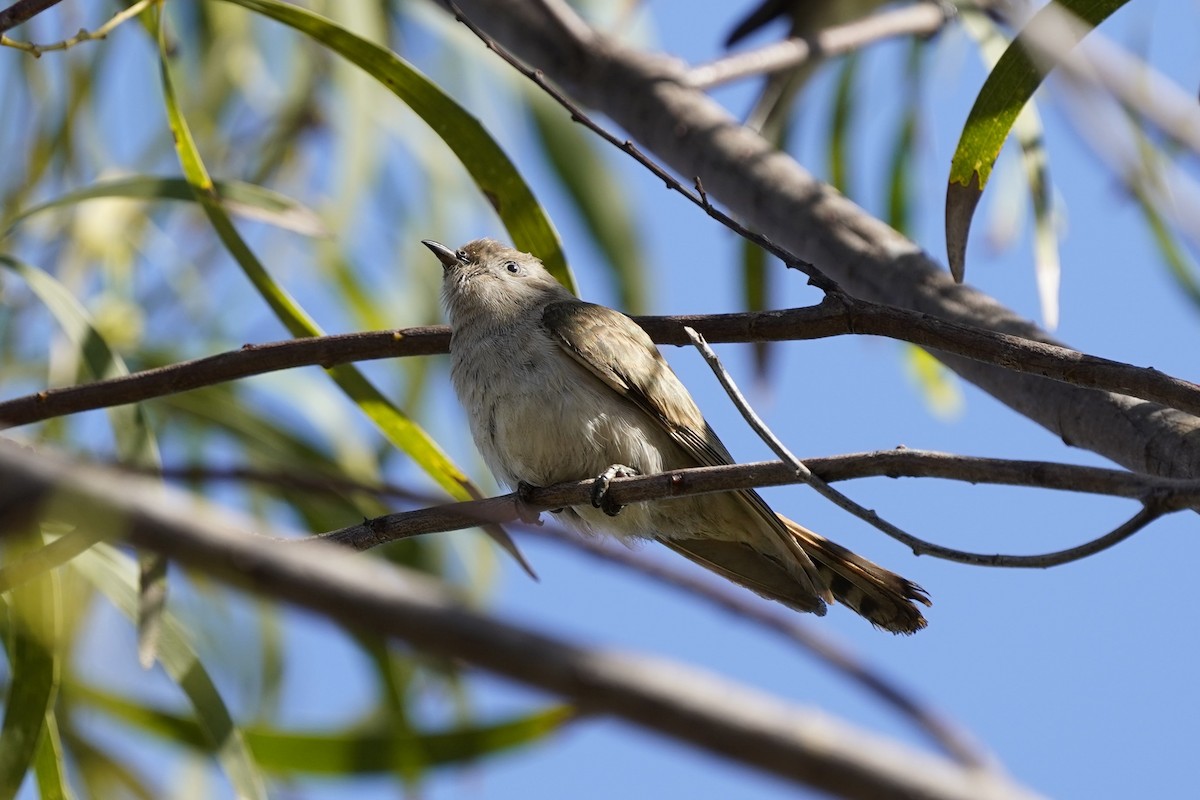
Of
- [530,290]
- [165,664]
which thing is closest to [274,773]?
[165,664]

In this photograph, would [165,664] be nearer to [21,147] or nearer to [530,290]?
[530,290]

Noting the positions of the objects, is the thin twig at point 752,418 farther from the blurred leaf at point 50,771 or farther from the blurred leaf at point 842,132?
the blurred leaf at point 842,132

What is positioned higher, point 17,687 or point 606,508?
Answer: point 606,508

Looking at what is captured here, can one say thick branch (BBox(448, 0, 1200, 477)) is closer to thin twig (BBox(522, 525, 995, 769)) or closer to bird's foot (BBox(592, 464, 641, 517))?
bird's foot (BBox(592, 464, 641, 517))

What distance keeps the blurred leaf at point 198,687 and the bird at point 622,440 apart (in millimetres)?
922

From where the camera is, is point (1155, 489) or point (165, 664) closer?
point (1155, 489)

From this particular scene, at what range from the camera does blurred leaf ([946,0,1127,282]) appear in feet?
9.04

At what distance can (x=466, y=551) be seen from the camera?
17.3 feet

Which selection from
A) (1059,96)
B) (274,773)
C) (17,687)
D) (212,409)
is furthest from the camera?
(212,409)

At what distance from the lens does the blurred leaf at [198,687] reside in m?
2.88

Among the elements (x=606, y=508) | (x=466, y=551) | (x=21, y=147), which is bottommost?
(x=606, y=508)

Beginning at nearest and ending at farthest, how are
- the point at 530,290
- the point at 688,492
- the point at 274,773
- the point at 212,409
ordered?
the point at 688,492 < the point at 274,773 < the point at 530,290 < the point at 212,409

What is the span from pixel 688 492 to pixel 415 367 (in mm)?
3366

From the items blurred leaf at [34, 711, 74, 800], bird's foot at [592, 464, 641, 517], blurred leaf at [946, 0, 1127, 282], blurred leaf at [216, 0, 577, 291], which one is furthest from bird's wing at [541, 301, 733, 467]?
blurred leaf at [34, 711, 74, 800]
